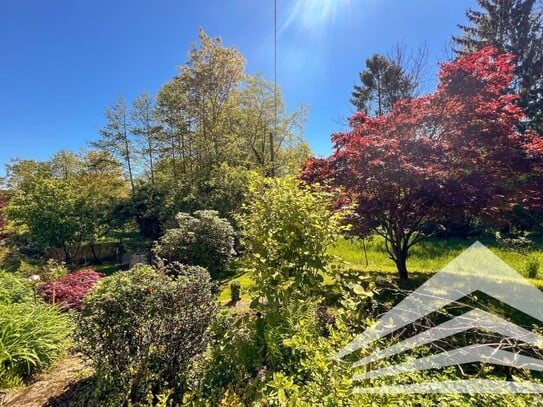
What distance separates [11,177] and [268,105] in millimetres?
19415

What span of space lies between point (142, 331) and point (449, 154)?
475 cm

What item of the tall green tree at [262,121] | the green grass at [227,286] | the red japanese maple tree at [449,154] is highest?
the tall green tree at [262,121]

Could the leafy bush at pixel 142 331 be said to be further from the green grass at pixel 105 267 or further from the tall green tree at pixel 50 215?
the tall green tree at pixel 50 215

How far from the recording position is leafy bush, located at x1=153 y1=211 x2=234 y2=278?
5766 mm

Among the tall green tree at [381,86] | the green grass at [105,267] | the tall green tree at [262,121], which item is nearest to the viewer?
the green grass at [105,267]

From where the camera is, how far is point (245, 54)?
12.5 metres

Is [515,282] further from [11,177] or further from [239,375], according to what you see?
[11,177]

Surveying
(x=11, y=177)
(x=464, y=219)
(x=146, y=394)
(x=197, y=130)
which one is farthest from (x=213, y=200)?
(x=11, y=177)

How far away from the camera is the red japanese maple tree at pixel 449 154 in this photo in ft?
13.1

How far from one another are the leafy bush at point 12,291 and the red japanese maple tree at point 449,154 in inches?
193

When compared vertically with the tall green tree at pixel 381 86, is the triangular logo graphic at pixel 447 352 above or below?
below

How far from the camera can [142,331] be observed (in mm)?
2045

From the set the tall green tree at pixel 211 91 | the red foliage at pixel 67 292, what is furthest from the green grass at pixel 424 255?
the tall green tree at pixel 211 91

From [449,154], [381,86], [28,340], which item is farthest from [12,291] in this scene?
[381,86]
